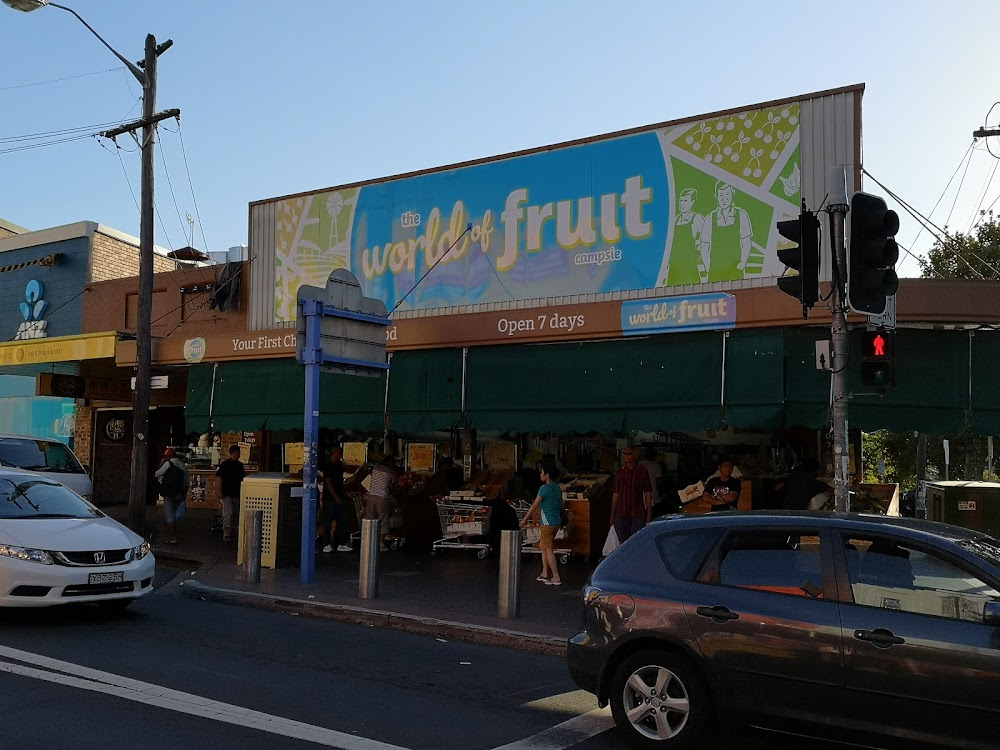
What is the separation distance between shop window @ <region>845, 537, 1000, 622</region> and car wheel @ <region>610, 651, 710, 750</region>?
1.08m

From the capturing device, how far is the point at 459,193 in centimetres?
1555

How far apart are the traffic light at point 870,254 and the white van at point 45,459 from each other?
14.0 metres

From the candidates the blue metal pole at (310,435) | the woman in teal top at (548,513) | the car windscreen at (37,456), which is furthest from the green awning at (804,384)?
the car windscreen at (37,456)

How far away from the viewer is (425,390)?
1483 cm

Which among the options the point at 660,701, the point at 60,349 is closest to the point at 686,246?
the point at 660,701

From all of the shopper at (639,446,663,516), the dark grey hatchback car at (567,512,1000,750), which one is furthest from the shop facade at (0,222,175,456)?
the dark grey hatchback car at (567,512,1000,750)

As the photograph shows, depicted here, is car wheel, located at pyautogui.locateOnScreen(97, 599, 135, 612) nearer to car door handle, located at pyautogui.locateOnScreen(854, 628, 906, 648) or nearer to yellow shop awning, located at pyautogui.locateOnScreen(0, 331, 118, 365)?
car door handle, located at pyautogui.locateOnScreen(854, 628, 906, 648)

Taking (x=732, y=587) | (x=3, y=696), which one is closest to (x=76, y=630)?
(x=3, y=696)

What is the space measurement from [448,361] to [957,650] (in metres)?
10.4

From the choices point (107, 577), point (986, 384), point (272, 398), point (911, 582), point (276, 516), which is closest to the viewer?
point (911, 582)

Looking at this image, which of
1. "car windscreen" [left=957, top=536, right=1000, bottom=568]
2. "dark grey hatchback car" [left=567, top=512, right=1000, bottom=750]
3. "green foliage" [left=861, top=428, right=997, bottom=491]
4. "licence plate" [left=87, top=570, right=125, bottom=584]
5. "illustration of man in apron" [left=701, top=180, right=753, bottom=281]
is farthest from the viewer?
"green foliage" [left=861, top=428, right=997, bottom=491]

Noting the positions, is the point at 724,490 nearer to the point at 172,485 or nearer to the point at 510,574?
the point at 510,574

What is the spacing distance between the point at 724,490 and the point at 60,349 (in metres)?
13.4

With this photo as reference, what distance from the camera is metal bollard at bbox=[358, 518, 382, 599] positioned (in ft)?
36.3
